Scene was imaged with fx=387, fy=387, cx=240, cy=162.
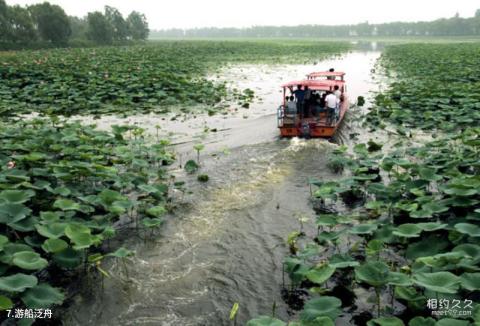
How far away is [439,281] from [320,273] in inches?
41.3

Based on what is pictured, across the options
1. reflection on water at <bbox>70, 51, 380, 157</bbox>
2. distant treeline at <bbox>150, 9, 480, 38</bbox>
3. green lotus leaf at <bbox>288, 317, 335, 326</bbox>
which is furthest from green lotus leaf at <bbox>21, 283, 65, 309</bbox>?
distant treeline at <bbox>150, 9, 480, 38</bbox>

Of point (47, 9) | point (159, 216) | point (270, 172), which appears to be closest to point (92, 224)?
point (159, 216)

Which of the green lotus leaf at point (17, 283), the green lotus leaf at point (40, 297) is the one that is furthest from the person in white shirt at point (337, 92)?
the green lotus leaf at point (17, 283)

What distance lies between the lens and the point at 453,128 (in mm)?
10250

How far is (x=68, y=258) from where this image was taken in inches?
158

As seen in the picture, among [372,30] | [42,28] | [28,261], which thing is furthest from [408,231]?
[372,30]

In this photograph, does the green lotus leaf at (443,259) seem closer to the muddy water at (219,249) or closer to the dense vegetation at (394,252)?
the dense vegetation at (394,252)

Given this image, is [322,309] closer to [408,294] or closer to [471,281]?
[408,294]

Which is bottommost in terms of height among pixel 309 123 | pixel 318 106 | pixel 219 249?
pixel 219 249

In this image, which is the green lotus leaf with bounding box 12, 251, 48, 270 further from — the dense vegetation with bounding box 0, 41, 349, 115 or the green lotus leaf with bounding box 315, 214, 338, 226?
the dense vegetation with bounding box 0, 41, 349, 115

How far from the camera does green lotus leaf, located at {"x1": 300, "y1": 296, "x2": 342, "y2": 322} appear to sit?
3.23 metres

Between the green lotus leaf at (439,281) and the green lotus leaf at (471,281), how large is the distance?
0.05 m

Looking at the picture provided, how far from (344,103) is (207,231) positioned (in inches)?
338

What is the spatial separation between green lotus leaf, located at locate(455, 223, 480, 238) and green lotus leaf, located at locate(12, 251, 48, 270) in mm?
4094
